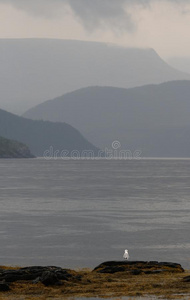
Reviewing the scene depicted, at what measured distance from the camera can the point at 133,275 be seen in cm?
3959

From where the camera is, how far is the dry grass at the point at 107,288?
3266 cm

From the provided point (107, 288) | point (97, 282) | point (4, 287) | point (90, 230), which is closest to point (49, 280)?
point (4, 287)

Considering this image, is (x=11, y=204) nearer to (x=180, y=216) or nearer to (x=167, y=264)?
(x=180, y=216)

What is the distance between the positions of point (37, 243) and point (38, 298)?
27.0 metres

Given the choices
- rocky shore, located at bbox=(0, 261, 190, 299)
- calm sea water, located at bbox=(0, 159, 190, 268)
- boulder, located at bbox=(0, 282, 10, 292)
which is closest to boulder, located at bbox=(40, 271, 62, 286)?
rocky shore, located at bbox=(0, 261, 190, 299)

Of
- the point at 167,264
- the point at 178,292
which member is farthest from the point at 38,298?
the point at 167,264

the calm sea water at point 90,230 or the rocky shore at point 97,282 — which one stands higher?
the calm sea water at point 90,230

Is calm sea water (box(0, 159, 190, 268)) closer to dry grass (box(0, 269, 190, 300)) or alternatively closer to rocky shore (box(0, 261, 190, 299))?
rocky shore (box(0, 261, 190, 299))

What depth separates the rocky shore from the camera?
3316cm

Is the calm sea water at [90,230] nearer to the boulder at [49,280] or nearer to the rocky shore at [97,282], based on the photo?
the rocky shore at [97,282]

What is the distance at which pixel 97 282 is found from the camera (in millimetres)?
36781

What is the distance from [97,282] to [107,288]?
2149 millimetres

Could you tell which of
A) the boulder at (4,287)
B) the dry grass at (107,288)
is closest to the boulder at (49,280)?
the dry grass at (107,288)

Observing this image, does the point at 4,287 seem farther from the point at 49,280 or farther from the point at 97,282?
the point at 97,282
